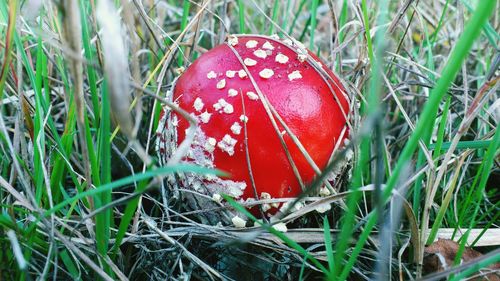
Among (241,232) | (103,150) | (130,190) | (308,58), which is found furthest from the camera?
(130,190)

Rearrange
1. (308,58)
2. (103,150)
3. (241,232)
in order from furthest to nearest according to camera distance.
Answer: (308,58)
(241,232)
(103,150)

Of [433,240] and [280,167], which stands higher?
[280,167]

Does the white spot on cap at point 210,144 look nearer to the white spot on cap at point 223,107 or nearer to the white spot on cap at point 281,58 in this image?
the white spot on cap at point 223,107

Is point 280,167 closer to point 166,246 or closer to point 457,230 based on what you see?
point 166,246

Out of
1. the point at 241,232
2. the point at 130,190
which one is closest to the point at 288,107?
the point at 241,232

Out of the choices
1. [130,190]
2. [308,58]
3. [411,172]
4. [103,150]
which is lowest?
[130,190]

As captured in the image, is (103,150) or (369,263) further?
(369,263)

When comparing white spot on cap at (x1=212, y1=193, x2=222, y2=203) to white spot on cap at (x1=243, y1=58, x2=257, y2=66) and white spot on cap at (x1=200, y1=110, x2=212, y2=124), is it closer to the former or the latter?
white spot on cap at (x1=200, y1=110, x2=212, y2=124)

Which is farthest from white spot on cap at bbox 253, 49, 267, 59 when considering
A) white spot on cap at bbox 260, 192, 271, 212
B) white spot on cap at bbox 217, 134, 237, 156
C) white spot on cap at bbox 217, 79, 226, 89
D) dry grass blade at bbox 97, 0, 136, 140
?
dry grass blade at bbox 97, 0, 136, 140
